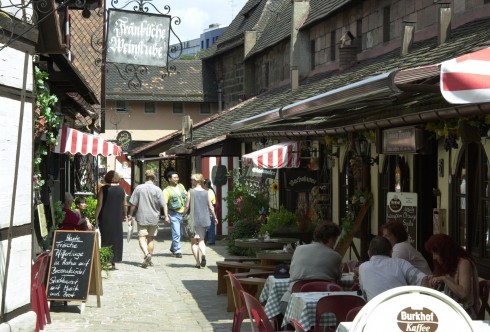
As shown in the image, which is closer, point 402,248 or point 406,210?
point 402,248

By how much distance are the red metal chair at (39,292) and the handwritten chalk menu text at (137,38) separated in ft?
13.1

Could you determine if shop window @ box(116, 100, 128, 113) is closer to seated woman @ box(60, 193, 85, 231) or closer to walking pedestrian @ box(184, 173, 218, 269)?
walking pedestrian @ box(184, 173, 218, 269)

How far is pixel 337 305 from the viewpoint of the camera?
28.0ft

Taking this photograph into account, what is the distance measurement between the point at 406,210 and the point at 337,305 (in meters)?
5.02

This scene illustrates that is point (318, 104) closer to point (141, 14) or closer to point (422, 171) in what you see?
point (422, 171)

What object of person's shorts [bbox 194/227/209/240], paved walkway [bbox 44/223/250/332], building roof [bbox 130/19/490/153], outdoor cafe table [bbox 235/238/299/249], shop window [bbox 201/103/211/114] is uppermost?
shop window [bbox 201/103/211/114]

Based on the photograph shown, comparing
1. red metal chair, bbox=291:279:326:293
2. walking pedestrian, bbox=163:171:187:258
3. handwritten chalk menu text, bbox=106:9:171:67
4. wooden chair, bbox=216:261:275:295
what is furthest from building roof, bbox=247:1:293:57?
red metal chair, bbox=291:279:326:293

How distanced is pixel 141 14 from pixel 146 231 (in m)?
5.60

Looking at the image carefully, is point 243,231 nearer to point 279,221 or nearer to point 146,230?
point 146,230

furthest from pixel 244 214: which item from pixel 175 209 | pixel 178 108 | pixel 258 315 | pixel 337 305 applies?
pixel 178 108

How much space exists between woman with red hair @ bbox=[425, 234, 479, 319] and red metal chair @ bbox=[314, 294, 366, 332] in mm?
715

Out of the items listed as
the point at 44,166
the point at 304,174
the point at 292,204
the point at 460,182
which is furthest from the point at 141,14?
the point at 292,204

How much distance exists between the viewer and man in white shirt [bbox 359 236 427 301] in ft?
29.1

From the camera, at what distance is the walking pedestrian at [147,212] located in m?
19.3
